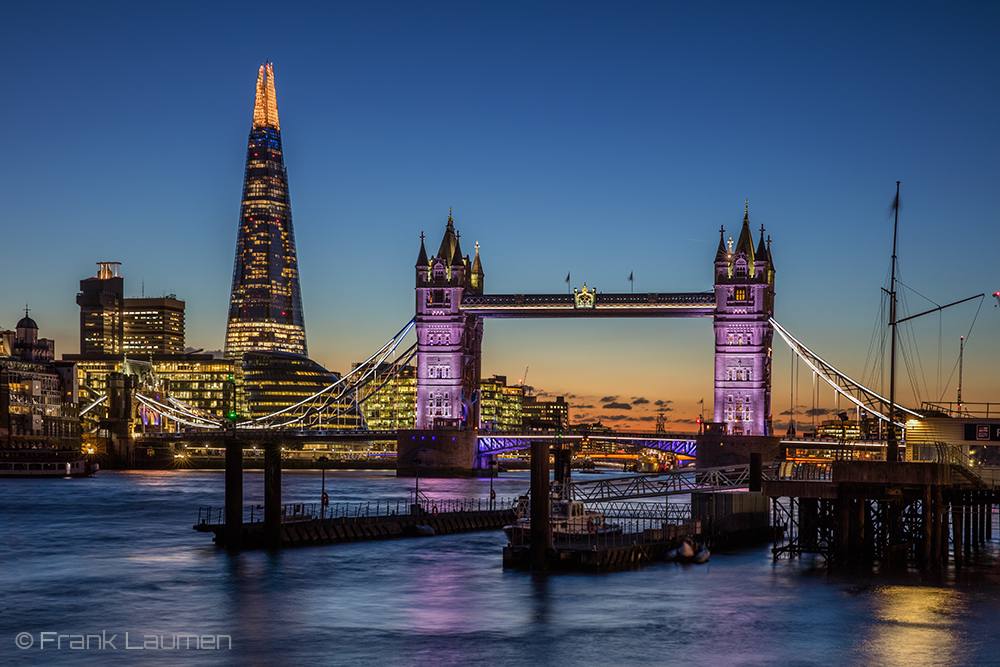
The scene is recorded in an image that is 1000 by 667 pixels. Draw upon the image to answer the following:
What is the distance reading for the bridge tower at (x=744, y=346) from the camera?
137500 millimetres

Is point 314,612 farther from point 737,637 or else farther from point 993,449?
point 993,449

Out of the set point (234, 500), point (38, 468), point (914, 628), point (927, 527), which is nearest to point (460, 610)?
point (914, 628)

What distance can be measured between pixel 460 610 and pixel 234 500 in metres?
17.0

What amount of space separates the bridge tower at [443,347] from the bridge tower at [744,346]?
29.4 meters

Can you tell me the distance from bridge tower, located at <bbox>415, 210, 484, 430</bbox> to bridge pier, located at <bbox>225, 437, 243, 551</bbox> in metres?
86.8

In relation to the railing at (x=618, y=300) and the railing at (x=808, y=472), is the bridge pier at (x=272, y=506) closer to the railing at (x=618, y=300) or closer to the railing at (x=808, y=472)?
the railing at (x=808, y=472)

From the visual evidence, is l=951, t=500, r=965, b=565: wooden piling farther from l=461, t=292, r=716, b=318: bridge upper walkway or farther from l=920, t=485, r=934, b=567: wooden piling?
l=461, t=292, r=716, b=318: bridge upper walkway

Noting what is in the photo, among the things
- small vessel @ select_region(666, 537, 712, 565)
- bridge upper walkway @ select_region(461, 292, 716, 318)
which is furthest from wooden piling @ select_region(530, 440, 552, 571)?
bridge upper walkway @ select_region(461, 292, 716, 318)

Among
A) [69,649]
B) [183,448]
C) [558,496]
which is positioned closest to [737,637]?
[558,496]

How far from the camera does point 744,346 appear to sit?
138 meters

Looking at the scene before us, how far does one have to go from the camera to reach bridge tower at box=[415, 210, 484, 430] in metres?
148

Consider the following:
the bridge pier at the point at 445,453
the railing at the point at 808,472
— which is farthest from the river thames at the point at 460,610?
the bridge pier at the point at 445,453

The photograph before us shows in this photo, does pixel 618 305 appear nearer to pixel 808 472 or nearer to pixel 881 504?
pixel 881 504

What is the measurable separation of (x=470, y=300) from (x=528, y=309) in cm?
917
